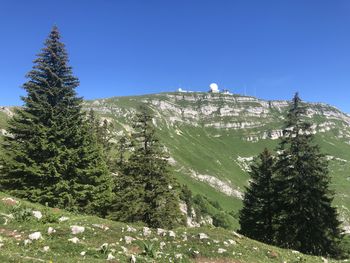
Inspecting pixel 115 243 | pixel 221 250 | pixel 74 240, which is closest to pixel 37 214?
pixel 74 240

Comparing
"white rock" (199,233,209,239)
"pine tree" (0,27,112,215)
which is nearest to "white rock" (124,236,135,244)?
"white rock" (199,233,209,239)

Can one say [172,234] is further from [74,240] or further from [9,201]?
[9,201]

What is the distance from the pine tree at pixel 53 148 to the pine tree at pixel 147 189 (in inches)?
85.1

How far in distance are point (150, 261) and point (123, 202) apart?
1835 centimetres

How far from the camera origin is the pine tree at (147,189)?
1151 inches

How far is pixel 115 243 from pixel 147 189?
1625 cm

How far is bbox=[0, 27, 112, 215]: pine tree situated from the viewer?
2672cm

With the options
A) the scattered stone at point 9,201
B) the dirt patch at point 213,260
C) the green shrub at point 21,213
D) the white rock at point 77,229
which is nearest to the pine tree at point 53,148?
the scattered stone at point 9,201

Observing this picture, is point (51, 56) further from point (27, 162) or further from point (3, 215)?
point (3, 215)

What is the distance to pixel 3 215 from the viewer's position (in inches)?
621

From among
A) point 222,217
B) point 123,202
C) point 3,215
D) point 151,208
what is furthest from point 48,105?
point 222,217

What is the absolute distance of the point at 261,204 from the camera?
119 ft

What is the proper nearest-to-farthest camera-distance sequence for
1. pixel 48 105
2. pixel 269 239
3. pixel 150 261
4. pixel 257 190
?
pixel 150 261, pixel 48 105, pixel 269 239, pixel 257 190

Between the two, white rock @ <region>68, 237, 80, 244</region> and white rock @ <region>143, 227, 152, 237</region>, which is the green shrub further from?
white rock @ <region>143, 227, 152, 237</region>
